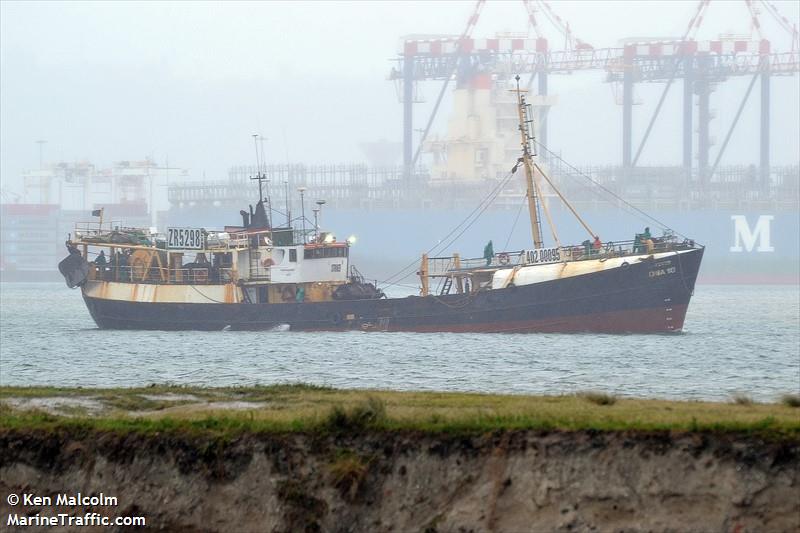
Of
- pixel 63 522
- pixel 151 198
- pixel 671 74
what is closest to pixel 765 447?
pixel 63 522

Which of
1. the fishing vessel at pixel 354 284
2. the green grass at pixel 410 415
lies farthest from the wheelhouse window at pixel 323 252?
the green grass at pixel 410 415

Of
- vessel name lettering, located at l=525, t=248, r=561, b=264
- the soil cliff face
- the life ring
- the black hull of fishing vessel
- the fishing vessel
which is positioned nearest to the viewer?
the soil cliff face

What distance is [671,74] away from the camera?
130 metres

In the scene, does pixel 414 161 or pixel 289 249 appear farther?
pixel 414 161

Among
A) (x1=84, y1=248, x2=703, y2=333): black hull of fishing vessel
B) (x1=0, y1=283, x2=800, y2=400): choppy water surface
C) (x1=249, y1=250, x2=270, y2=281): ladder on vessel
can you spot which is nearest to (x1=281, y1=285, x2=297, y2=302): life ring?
(x1=249, y1=250, x2=270, y2=281): ladder on vessel

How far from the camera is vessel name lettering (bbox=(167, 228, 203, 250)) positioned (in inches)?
1988

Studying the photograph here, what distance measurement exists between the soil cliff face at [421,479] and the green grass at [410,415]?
0.44ft

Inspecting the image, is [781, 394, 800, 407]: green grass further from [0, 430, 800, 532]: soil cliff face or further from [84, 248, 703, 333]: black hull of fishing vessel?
[84, 248, 703, 333]: black hull of fishing vessel

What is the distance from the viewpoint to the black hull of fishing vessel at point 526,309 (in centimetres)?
4522

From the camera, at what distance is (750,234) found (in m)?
130

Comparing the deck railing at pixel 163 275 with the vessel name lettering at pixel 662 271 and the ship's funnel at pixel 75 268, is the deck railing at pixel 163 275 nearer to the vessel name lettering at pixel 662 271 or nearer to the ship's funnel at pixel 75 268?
the ship's funnel at pixel 75 268

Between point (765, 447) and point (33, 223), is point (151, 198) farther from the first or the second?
point (765, 447)

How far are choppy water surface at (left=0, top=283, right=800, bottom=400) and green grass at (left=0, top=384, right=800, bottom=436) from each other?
10.7 metres

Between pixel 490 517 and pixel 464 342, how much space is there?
33877 millimetres
